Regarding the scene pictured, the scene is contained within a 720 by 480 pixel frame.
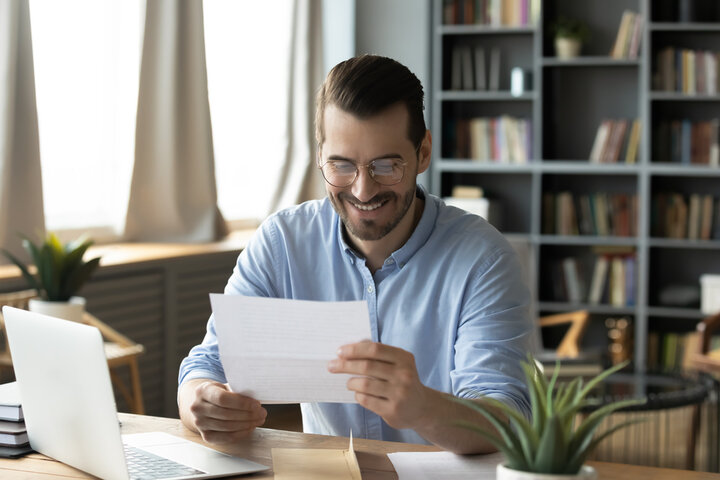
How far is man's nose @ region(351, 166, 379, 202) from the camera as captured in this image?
1.65 m

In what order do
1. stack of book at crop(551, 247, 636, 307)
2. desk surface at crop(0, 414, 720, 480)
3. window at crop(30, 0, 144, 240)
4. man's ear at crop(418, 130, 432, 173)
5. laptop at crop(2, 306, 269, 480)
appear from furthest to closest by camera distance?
stack of book at crop(551, 247, 636, 307) < window at crop(30, 0, 144, 240) < man's ear at crop(418, 130, 432, 173) < desk surface at crop(0, 414, 720, 480) < laptop at crop(2, 306, 269, 480)

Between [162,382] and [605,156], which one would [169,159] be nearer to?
[162,382]

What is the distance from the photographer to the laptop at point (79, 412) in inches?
50.4

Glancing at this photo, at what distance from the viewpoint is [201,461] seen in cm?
144

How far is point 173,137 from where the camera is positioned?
4379 millimetres

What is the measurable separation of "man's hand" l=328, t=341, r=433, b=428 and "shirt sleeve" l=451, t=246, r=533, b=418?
0.21 metres

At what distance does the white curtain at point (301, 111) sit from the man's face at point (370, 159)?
3.66m

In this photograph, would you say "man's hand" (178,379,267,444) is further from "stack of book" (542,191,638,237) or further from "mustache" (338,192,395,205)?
"stack of book" (542,191,638,237)

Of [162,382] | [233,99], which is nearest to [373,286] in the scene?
[162,382]

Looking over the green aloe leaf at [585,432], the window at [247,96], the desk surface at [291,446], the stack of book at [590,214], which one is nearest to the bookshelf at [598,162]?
the stack of book at [590,214]

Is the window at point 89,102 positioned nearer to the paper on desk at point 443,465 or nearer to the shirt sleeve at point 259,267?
the shirt sleeve at point 259,267

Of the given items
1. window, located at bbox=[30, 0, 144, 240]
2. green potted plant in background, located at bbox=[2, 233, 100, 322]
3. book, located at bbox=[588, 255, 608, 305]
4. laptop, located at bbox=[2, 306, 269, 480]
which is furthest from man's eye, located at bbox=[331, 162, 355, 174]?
book, located at bbox=[588, 255, 608, 305]

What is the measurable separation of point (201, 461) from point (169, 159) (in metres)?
3.09

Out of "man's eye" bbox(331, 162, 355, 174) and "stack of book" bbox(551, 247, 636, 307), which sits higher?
"man's eye" bbox(331, 162, 355, 174)
